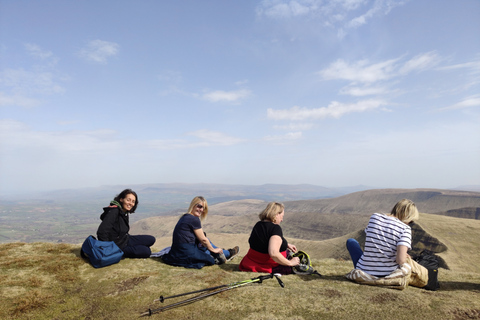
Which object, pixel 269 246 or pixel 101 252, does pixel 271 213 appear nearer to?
pixel 269 246

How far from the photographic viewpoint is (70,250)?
372 inches

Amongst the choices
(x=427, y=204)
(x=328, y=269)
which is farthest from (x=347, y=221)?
(x=328, y=269)

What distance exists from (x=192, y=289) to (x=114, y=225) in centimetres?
352

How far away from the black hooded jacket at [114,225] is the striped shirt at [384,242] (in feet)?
24.1

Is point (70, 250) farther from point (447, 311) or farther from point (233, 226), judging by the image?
point (233, 226)

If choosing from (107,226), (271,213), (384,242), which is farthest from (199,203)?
(384,242)

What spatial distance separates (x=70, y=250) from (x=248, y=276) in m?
6.89

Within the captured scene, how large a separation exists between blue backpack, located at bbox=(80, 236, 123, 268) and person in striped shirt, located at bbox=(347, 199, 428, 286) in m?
7.36

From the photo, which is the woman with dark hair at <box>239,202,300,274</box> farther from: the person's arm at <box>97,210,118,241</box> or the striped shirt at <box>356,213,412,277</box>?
the person's arm at <box>97,210,118,241</box>

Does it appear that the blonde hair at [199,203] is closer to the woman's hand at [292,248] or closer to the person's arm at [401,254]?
the woman's hand at [292,248]

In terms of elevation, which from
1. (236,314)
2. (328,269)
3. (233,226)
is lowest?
(233,226)

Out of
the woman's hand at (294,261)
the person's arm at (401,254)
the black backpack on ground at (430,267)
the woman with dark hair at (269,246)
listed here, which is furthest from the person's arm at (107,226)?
the black backpack on ground at (430,267)

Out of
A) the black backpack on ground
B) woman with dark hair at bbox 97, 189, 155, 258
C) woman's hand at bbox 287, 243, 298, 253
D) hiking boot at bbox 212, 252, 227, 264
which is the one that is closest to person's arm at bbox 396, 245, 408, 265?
the black backpack on ground

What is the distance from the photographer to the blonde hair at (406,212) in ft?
19.7
